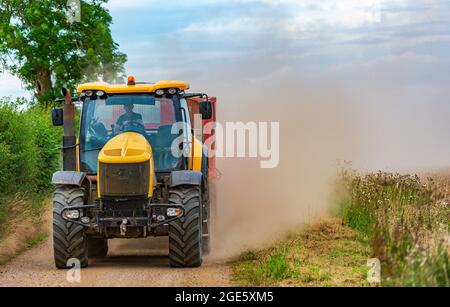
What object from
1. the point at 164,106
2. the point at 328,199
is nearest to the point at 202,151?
the point at 164,106

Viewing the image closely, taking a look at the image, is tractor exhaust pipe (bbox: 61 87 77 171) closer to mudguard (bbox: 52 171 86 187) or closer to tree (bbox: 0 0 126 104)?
mudguard (bbox: 52 171 86 187)

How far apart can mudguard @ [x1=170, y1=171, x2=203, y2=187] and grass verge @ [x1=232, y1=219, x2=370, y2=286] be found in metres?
1.36

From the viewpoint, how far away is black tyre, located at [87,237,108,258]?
53.9ft

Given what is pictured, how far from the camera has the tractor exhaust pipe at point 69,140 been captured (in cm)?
1541

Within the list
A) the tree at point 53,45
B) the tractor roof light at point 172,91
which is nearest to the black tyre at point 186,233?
the tractor roof light at point 172,91

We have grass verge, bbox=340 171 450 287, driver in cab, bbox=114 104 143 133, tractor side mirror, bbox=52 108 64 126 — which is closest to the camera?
grass verge, bbox=340 171 450 287

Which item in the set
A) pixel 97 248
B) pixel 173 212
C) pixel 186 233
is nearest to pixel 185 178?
pixel 173 212

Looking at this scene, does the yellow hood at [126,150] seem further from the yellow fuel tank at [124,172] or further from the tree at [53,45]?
the tree at [53,45]

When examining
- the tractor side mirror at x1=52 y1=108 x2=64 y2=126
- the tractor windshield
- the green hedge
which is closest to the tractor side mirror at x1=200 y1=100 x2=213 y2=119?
the tractor windshield

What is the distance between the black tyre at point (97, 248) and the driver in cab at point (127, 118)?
206 cm

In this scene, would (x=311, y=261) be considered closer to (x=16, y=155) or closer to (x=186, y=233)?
(x=186, y=233)

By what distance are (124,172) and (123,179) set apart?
3.9 inches
